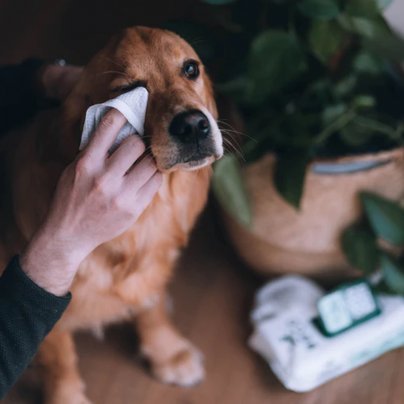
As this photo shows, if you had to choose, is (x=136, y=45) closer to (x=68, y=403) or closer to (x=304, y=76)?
(x=304, y=76)

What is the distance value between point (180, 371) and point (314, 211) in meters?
0.56

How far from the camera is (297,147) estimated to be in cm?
152

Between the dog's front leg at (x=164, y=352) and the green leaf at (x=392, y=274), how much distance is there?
21.9 inches

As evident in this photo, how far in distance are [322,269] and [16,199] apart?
897 mm

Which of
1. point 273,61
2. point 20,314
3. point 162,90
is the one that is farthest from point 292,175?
point 20,314

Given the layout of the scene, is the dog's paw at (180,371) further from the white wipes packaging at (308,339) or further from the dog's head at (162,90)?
the dog's head at (162,90)

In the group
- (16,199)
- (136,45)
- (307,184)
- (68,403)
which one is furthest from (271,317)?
(136,45)

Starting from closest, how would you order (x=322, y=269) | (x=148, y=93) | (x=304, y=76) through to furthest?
1. (x=148, y=93)
2. (x=304, y=76)
3. (x=322, y=269)

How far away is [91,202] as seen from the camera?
95cm

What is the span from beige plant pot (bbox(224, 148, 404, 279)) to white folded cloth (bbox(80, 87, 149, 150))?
616 millimetres

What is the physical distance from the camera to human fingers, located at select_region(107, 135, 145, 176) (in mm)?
943

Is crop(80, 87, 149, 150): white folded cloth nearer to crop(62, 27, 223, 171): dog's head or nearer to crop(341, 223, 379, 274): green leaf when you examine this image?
crop(62, 27, 223, 171): dog's head

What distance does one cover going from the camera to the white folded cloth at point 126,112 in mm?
969

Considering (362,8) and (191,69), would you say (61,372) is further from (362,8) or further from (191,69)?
(362,8)
